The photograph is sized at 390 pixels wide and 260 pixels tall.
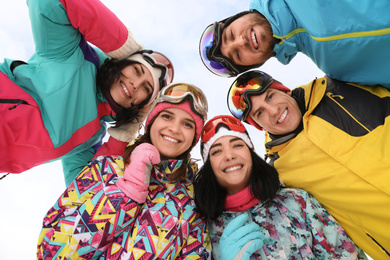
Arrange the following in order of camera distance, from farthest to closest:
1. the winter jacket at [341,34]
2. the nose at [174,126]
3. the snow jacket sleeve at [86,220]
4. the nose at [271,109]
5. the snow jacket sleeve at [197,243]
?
the nose at [271,109] < the nose at [174,126] < the snow jacket sleeve at [197,243] < the snow jacket sleeve at [86,220] < the winter jacket at [341,34]

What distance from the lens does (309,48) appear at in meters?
2.54

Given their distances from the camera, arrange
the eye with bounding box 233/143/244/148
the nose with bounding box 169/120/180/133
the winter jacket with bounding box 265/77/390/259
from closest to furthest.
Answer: the winter jacket with bounding box 265/77/390/259
the nose with bounding box 169/120/180/133
the eye with bounding box 233/143/244/148

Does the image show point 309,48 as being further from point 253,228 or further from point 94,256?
point 94,256

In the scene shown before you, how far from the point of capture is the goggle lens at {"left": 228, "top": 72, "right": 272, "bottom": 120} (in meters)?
3.09

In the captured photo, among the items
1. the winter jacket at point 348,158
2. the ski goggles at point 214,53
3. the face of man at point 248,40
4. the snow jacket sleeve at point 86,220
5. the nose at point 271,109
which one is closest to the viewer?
the snow jacket sleeve at point 86,220

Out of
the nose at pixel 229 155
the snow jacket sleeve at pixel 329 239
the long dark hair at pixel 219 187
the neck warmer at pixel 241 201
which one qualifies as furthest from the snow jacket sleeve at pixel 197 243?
the snow jacket sleeve at pixel 329 239

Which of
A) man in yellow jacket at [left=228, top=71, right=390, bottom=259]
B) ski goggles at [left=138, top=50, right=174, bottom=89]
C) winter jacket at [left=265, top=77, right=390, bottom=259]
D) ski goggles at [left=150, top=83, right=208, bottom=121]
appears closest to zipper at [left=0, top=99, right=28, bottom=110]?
ski goggles at [left=150, top=83, right=208, bottom=121]

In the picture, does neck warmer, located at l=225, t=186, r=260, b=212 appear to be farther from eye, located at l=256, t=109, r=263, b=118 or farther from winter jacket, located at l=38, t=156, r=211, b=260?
eye, located at l=256, t=109, r=263, b=118

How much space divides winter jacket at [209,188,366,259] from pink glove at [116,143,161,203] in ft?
2.93

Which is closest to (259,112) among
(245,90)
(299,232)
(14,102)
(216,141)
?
(245,90)

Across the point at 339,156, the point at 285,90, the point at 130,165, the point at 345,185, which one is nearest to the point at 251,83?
the point at 285,90

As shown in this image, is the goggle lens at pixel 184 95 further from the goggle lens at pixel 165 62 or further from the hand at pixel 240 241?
the hand at pixel 240 241

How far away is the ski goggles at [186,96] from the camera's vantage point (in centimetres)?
295

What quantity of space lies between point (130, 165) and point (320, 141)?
172 cm
